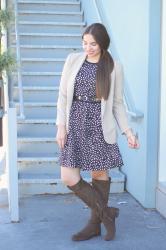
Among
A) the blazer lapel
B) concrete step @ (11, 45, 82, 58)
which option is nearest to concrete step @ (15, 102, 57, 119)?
concrete step @ (11, 45, 82, 58)

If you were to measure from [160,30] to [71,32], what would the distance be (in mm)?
3404

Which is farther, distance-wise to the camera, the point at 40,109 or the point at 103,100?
the point at 40,109

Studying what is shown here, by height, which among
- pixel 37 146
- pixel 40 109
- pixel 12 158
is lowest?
pixel 37 146

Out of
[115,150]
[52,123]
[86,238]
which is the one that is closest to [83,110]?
[115,150]

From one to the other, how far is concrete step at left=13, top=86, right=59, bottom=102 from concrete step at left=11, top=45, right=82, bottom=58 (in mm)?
899

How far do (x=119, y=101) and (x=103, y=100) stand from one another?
0.53 feet

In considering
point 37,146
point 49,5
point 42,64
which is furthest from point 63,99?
point 49,5

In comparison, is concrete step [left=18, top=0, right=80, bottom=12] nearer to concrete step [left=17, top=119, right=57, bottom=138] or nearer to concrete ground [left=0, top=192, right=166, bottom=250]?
concrete step [left=17, top=119, right=57, bottom=138]

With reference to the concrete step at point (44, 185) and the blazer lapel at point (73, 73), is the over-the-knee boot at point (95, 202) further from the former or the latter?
the concrete step at point (44, 185)

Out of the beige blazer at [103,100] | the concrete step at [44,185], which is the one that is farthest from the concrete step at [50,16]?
the beige blazer at [103,100]

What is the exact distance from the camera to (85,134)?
3.61 metres

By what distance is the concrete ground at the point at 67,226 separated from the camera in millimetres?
3707

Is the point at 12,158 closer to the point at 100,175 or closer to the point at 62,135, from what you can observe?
the point at 62,135

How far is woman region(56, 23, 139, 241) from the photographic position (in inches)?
140
